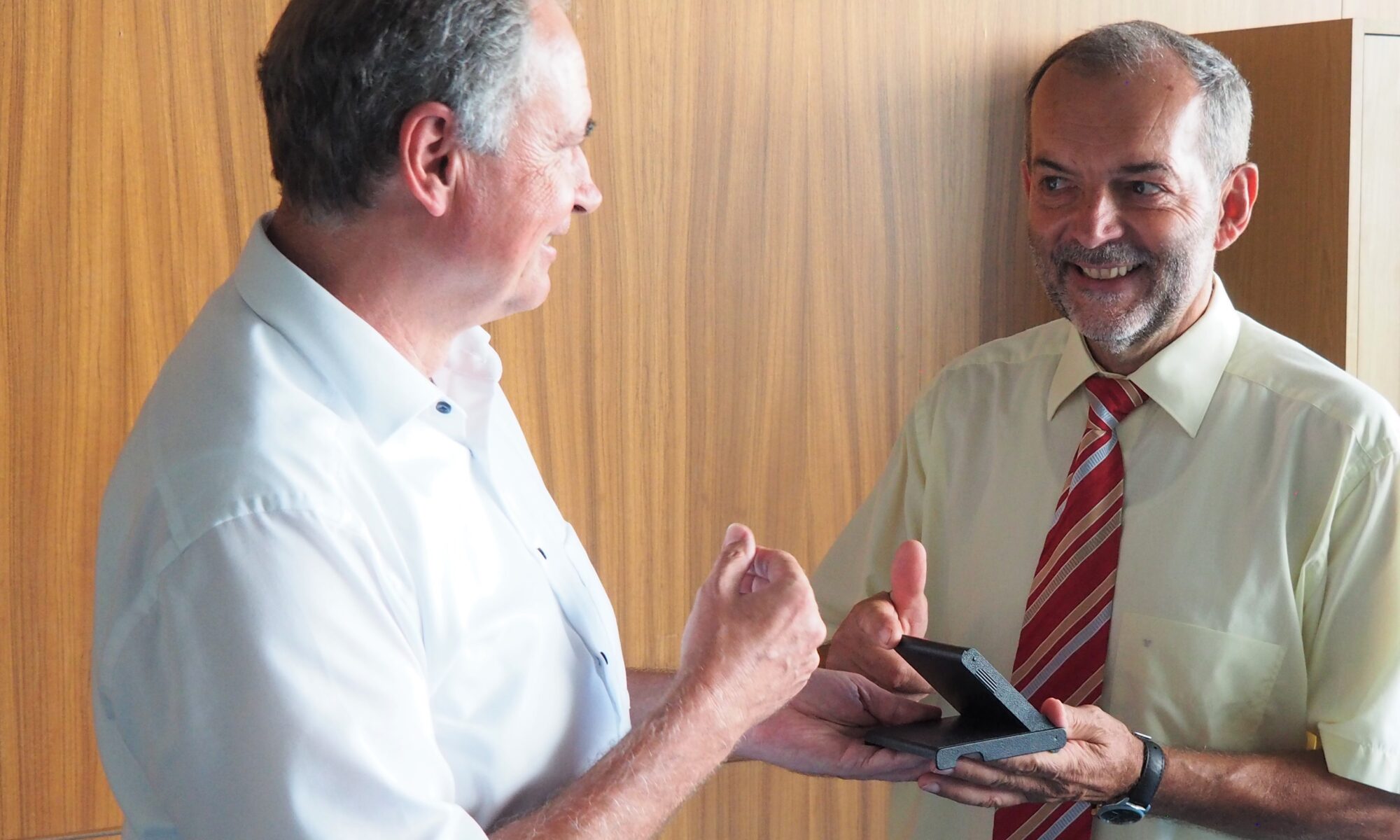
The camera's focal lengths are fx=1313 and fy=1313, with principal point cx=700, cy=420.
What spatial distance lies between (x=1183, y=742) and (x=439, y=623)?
0.98m

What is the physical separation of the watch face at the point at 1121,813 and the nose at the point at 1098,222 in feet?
2.28

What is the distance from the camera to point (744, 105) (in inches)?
103

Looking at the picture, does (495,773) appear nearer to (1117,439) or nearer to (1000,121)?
(1117,439)

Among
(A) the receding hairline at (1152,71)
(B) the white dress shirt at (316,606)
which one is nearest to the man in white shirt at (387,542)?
(B) the white dress shirt at (316,606)

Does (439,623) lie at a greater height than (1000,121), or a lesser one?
lesser

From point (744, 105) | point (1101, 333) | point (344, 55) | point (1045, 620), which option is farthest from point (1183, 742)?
point (744, 105)

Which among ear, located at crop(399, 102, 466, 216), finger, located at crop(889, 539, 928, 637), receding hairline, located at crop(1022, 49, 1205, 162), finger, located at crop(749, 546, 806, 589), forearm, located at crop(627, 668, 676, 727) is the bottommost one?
forearm, located at crop(627, 668, 676, 727)

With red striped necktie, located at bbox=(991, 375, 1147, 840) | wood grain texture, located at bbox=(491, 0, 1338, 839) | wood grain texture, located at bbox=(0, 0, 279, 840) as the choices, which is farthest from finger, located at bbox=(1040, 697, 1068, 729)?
wood grain texture, located at bbox=(0, 0, 279, 840)

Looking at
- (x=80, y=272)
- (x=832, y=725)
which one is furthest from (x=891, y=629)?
(x=80, y=272)

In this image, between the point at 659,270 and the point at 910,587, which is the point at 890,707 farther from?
the point at 659,270

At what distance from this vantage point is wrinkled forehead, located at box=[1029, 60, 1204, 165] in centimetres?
167

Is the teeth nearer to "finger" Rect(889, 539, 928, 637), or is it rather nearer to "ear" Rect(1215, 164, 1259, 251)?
"ear" Rect(1215, 164, 1259, 251)

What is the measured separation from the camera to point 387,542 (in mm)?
1085

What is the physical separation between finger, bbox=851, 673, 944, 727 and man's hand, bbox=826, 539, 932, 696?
0.19 ft
